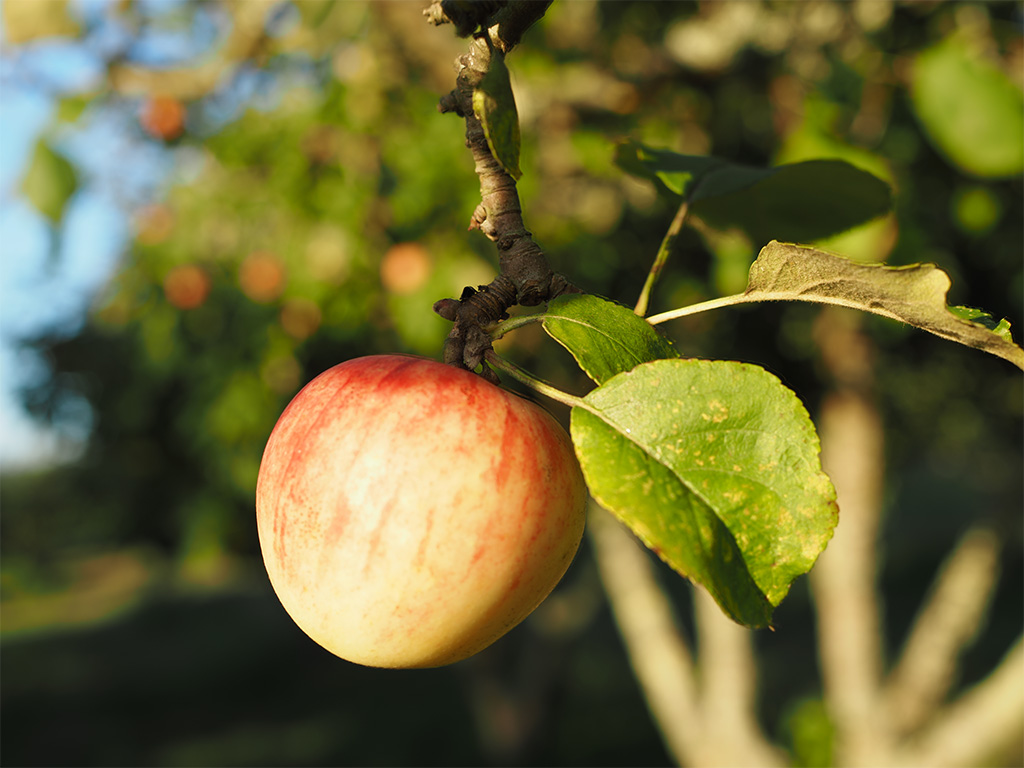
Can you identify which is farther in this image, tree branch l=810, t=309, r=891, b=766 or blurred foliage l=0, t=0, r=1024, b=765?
tree branch l=810, t=309, r=891, b=766

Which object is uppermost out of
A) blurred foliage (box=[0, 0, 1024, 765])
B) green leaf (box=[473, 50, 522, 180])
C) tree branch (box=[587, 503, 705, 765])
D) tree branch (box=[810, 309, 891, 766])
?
green leaf (box=[473, 50, 522, 180])

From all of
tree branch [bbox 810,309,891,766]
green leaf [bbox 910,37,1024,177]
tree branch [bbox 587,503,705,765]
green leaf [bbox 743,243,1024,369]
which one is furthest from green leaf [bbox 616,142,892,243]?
tree branch [bbox 587,503,705,765]

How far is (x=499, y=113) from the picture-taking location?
47 centimetres

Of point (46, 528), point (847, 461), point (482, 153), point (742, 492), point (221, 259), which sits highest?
point (482, 153)

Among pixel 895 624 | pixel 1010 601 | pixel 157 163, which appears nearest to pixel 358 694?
pixel 895 624

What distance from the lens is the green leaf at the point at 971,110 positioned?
1.33m

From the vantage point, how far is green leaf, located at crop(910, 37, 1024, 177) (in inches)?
52.5

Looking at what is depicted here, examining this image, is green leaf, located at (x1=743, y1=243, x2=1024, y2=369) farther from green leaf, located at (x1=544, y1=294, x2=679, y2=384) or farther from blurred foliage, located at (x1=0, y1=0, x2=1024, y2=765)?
blurred foliage, located at (x1=0, y1=0, x2=1024, y2=765)

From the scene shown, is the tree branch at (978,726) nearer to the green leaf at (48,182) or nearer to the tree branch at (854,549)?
the tree branch at (854,549)

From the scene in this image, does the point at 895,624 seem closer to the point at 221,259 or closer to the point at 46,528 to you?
the point at 221,259

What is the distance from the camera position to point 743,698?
11.9 ft

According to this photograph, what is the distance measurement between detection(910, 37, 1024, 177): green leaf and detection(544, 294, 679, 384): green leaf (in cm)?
109

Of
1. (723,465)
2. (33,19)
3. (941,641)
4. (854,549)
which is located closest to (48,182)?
(33,19)

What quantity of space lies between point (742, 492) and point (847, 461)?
10.1 feet
